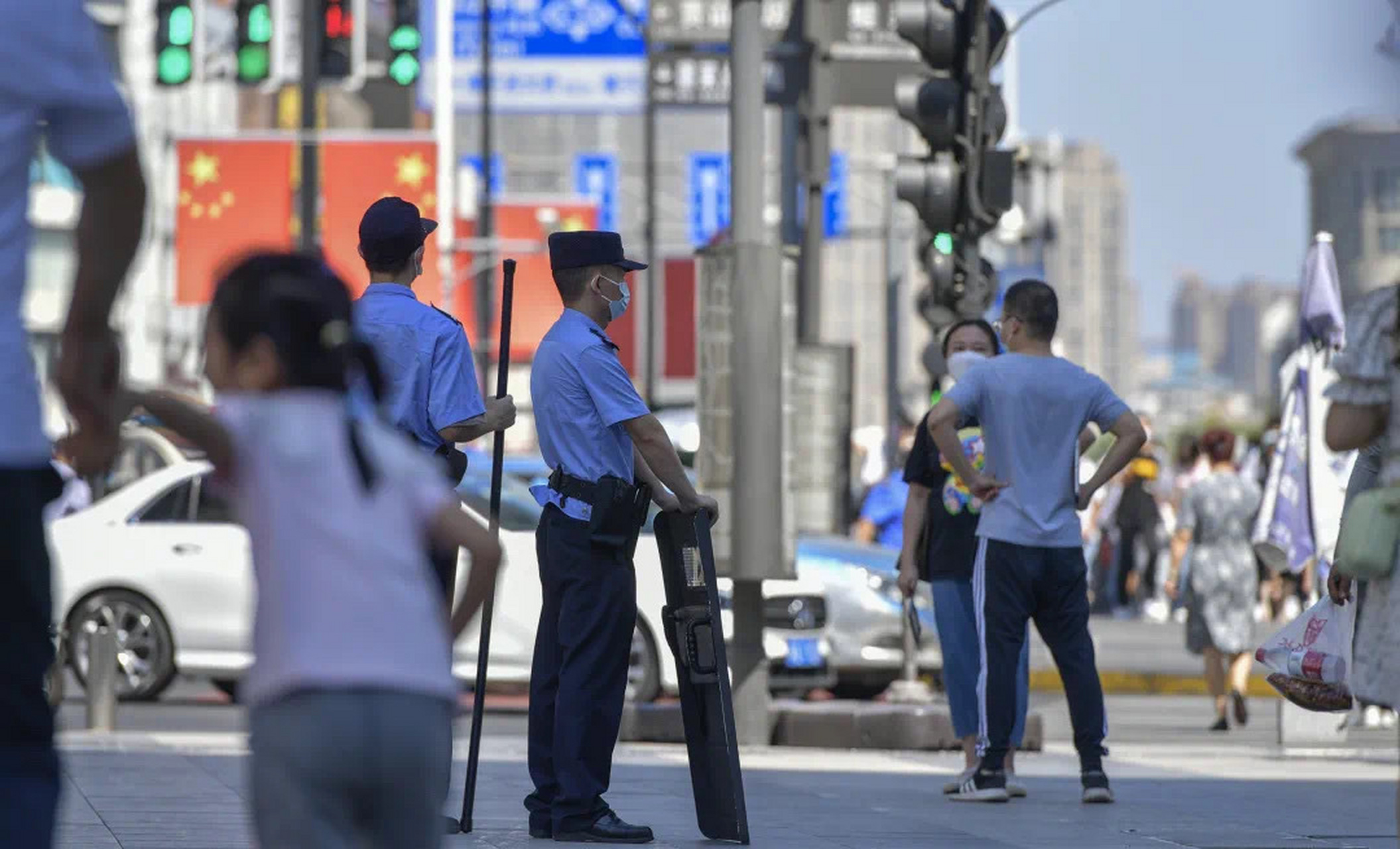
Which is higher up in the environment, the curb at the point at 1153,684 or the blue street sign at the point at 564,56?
the blue street sign at the point at 564,56

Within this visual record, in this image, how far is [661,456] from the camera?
26.1ft

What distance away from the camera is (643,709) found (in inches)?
513

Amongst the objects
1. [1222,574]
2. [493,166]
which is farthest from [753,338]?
[493,166]

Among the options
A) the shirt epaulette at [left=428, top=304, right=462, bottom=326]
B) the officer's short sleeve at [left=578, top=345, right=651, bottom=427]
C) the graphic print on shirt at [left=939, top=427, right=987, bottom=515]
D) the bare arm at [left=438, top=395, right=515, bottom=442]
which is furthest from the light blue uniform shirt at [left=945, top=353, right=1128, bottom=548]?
the bare arm at [left=438, top=395, right=515, bottom=442]

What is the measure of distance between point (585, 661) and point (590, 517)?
41cm

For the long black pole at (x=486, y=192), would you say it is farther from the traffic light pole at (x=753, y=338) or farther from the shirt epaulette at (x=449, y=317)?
the shirt epaulette at (x=449, y=317)

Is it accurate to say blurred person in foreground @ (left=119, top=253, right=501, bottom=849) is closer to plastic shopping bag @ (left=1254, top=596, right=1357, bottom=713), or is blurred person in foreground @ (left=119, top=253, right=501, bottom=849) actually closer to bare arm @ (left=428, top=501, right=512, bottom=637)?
bare arm @ (left=428, top=501, right=512, bottom=637)

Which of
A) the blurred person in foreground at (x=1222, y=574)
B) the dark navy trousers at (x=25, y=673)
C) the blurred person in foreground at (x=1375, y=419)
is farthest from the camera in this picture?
the blurred person in foreground at (x=1222, y=574)

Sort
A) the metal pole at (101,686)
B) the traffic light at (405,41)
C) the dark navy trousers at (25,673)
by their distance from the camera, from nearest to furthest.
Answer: the dark navy trousers at (25,673) < the metal pole at (101,686) < the traffic light at (405,41)

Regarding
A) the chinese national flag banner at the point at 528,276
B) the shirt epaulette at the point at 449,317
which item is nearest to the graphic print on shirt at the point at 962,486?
the shirt epaulette at the point at 449,317

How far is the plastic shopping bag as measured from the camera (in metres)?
7.33

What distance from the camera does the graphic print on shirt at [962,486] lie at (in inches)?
414

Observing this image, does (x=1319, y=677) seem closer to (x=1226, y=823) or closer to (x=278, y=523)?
(x=1226, y=823)

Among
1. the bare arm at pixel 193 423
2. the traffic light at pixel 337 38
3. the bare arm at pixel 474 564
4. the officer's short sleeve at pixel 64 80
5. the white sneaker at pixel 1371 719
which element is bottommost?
the white sneaker at pixel 1371 719
